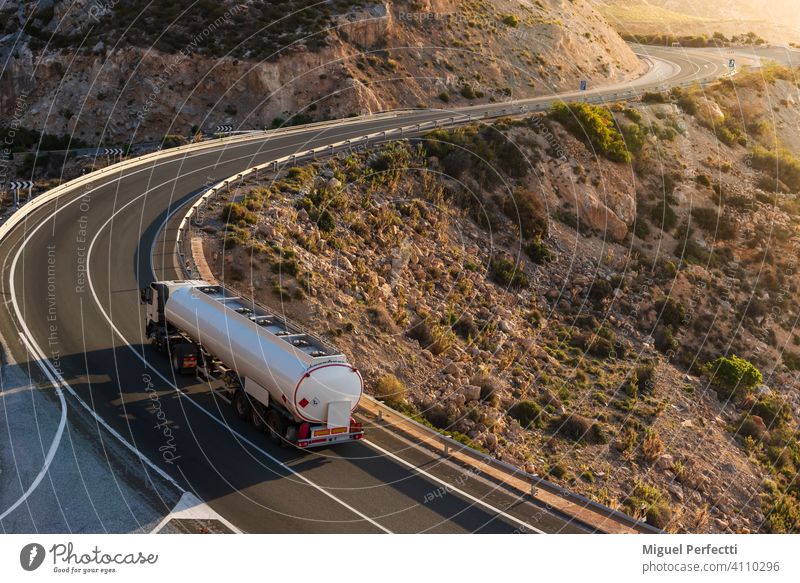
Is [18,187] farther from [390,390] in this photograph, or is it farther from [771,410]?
[771,410]

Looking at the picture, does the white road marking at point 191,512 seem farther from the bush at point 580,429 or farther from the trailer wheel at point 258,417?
the bush at point 580,429

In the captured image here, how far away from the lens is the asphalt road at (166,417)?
71.5 ft

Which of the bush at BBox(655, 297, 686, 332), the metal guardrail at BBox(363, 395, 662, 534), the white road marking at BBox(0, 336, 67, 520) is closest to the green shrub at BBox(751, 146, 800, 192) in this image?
the bush at BBox(655, 297, 686, 332)

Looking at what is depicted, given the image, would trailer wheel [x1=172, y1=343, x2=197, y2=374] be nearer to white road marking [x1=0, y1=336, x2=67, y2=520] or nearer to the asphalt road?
the asphalt road

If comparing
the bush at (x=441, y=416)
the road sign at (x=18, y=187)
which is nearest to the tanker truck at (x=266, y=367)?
the bush at (x=441, y=416)

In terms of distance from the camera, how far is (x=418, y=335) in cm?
4006

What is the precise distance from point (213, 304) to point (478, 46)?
2577 inches

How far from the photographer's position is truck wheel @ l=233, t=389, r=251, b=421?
2612cm

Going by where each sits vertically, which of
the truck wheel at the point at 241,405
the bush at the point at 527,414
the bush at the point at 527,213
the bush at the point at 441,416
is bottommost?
the bush at the point at 527,414

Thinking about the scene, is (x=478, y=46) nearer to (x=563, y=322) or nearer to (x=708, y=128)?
(x=708, y=128)

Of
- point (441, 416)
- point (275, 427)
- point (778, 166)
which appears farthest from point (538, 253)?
point (778, 166)

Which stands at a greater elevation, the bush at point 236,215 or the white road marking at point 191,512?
the bush at point 236,215

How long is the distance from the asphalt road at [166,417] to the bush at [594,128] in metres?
34.8

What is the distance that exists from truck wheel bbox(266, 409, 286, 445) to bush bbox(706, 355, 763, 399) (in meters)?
28.7
